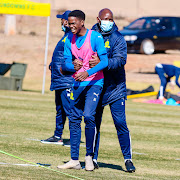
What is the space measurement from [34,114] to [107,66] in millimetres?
6965

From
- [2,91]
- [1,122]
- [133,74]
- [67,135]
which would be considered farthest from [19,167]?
[133,74]

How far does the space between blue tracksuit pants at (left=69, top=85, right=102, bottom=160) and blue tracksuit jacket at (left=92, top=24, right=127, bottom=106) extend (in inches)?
11.9

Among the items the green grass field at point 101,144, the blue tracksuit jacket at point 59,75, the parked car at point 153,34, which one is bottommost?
the green grass field at point 101,144

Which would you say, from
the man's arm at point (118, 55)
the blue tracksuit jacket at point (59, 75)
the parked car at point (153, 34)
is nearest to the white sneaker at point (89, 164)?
the man's arm at point (118, 55)

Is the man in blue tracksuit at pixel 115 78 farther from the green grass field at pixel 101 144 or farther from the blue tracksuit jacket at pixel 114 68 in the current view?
the green grass field at pixel 101 144

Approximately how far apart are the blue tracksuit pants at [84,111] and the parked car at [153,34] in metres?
22.5

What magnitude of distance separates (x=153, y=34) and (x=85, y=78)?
24211 mm

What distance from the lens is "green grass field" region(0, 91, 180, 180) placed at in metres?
7.54

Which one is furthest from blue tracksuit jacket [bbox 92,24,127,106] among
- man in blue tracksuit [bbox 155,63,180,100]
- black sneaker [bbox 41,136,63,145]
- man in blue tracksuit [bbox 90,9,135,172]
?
man in blue tracksuit [bbox 155,63,180,100]

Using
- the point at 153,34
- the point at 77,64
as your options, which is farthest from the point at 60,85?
the point at 153,34

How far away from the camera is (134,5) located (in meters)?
82.8

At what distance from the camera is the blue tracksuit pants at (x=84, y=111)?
24.6ft

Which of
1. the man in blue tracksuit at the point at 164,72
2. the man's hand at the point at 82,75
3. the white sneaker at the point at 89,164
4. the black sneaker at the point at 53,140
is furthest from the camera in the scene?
the man in blue tracksuit at the point at 164,72

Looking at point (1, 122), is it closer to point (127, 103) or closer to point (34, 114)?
point (34, 114)
